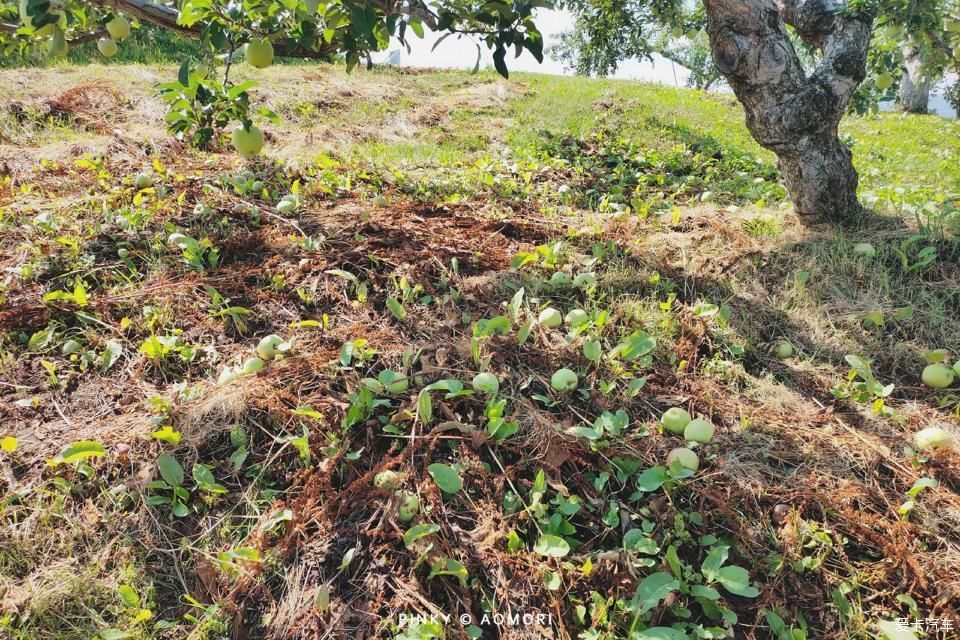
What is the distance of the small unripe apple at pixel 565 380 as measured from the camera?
2.19 metres

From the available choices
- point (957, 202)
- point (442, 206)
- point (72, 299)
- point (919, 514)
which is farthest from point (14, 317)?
point (957, 202)

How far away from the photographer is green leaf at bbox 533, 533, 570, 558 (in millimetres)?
1627

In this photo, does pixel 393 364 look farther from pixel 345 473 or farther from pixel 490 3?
pixel 490 3

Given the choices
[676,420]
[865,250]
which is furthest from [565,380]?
[865,250]

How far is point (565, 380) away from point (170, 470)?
154 centimetres

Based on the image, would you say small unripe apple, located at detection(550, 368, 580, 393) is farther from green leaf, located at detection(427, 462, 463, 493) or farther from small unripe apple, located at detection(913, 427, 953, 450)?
small unripe apple, located at detection(913, 427, 953, 450)

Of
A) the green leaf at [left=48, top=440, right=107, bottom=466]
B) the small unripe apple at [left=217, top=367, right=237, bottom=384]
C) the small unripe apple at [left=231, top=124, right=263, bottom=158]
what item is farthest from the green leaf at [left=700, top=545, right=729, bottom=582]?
the small unripe apple at [left=231, top=124, right=263, bottom=158]

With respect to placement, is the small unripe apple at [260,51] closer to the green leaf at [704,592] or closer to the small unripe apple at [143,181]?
the small unripe apple at [143,181]

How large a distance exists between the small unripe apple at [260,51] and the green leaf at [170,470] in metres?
2.10

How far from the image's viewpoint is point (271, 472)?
1.99 m

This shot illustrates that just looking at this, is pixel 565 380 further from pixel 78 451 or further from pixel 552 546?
pixel 78 451

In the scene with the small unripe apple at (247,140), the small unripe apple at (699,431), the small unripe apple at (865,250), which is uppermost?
the small unripe apple at (247,140)

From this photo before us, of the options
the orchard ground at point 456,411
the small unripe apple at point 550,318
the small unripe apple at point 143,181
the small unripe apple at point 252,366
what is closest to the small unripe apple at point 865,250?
the orchard ground at point 456,411

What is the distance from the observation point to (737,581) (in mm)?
1553
